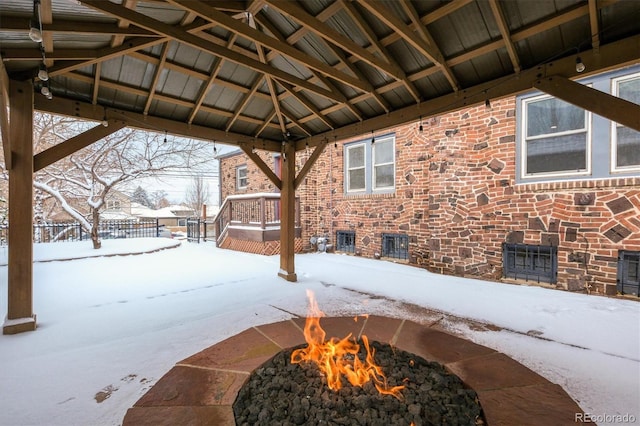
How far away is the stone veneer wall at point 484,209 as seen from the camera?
174 inches

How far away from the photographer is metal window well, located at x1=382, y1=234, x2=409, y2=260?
23.6 feet

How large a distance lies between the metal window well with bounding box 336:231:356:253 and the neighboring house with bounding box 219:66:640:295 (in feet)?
2.44

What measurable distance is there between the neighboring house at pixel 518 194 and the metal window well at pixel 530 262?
16 millimetres

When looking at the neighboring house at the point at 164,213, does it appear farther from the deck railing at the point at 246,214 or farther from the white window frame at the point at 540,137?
the white window frame at the point at 540,137

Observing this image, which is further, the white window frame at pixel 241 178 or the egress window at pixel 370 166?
the white window frame at pixel 241 178

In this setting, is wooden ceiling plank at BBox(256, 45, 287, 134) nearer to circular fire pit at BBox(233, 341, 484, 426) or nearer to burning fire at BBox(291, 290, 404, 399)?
burning fire at BBox(291, 290, 404, 399)

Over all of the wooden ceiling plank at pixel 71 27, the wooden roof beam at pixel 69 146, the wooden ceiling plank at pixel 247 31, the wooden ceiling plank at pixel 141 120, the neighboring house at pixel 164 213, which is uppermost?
the wooden ceiling plank at pixel 71 27

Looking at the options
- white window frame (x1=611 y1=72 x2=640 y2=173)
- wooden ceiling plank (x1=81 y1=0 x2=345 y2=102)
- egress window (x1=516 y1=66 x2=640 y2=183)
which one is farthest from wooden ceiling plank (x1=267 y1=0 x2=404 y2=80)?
white window frame (x1=611 y1=72 x2=640 y2=173)

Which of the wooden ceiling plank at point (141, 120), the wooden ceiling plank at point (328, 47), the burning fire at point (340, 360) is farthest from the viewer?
the wooden ceiling plank at point (141, 120)

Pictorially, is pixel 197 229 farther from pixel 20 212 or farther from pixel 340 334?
pixel 340 334

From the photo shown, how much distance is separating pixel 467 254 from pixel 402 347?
3.98 meters

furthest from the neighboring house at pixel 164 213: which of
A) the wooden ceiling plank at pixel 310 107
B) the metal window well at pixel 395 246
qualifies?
the wooden ceiling plank at pixel 310 107

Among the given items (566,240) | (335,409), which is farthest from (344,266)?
(335,409)

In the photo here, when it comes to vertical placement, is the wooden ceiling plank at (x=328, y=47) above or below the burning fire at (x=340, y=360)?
above
